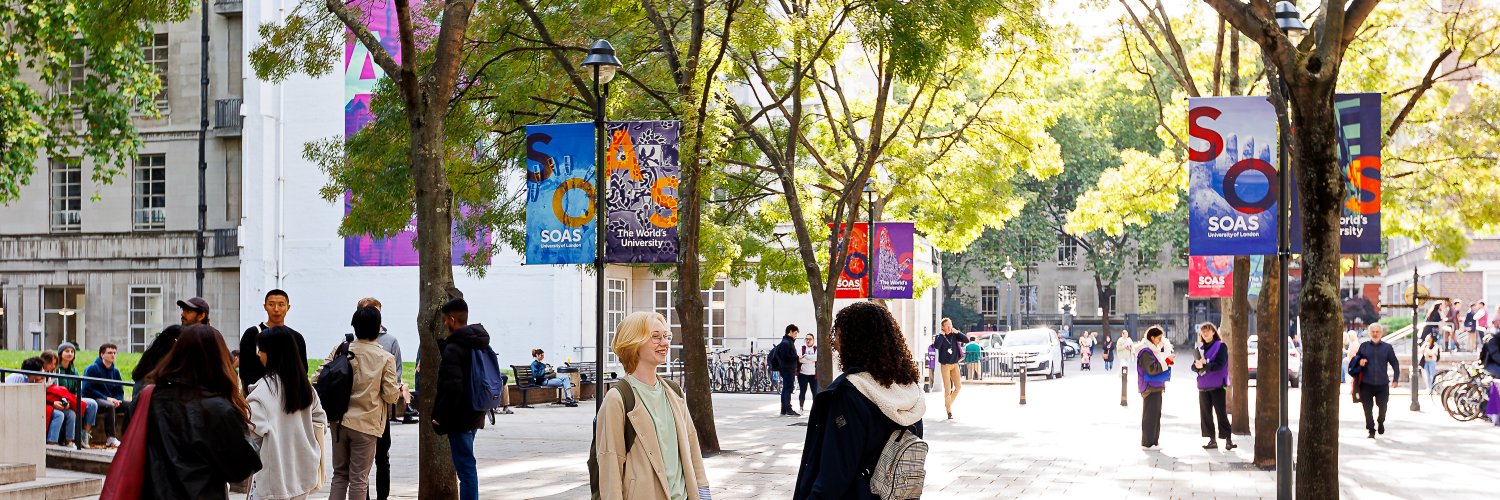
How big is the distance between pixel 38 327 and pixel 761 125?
19530mm

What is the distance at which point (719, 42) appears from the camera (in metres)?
17.3

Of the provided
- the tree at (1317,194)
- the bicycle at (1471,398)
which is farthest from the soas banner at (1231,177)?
the bicycle at (1471,398)

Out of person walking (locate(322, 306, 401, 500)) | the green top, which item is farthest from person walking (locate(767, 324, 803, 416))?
the green top

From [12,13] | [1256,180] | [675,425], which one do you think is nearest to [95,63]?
[12,13]

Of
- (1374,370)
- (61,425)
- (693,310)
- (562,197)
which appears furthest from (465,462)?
(1374,370)

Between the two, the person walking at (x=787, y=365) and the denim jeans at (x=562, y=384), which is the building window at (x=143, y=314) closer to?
the denim jeans at (x=562, y=384)

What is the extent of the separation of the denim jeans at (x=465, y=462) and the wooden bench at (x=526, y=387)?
63.8 feet

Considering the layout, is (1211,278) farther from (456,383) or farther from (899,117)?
(456,383)

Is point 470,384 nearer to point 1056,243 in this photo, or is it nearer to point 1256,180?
point 1256,180

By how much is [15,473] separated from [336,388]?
3920 mm

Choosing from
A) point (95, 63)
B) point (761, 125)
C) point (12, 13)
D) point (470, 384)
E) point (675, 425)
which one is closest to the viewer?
point (675, 425)

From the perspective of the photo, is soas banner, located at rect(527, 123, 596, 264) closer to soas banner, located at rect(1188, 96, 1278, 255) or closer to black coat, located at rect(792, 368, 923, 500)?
soas banner, located at rect(1188, 96, 1278, 255)

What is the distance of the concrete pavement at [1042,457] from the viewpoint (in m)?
14.7

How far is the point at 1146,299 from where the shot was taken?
88750 millimetres
